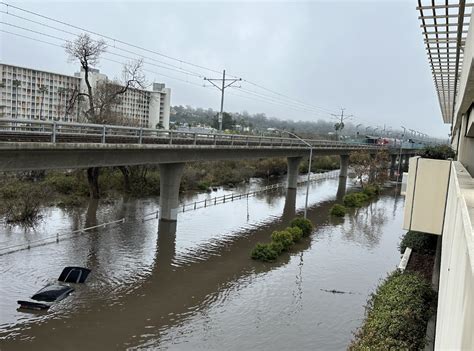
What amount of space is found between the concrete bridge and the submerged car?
4.50 metres

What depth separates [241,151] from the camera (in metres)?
38.0

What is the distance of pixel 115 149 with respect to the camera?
22.7m

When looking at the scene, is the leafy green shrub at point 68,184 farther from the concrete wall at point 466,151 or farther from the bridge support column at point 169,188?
the concrete wall at point 466,151

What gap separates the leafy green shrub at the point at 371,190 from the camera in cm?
5247

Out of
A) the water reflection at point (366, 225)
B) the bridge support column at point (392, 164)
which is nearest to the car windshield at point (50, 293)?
the water reflection at point (366, 225)

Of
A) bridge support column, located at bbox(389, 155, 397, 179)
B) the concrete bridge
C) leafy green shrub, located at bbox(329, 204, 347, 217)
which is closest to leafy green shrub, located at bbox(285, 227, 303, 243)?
the concrete bridge

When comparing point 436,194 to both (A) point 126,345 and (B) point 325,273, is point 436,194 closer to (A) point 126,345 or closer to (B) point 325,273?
(B) point 325,273

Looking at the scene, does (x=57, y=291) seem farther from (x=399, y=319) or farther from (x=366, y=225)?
(x=366, y=225)

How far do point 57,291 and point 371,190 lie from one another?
42.6 meters

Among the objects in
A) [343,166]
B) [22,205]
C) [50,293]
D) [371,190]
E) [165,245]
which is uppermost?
[343,166]

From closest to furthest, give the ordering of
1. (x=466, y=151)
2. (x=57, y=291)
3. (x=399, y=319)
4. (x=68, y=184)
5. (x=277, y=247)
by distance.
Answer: (x=399, y=319), (x=57, y=291), (x=466, y=151), (x=277, y=247), (x=68, y=184)

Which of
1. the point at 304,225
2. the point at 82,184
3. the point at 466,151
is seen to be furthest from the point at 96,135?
the point at 82,184

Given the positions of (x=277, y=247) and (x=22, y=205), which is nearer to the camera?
(x=277, y=247)

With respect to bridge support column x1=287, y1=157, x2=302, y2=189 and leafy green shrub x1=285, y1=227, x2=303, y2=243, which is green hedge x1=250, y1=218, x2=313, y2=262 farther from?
bridge support column x1=287, y1=157, x2=302, y2=189
